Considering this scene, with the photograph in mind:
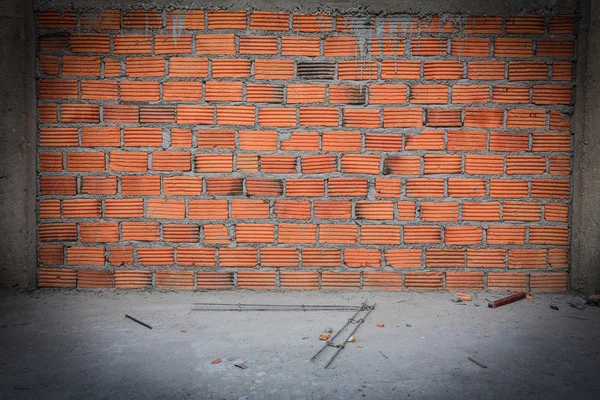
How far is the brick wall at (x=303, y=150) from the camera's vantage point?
121 inches

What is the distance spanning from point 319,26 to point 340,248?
1.73 meters

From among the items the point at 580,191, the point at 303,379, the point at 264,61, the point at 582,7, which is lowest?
the point at 303,379

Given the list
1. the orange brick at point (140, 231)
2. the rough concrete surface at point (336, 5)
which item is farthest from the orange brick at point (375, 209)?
the orange brick at point (140, 231)

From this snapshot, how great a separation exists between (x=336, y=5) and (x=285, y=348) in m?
2.49

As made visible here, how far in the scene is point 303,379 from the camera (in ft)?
6.41

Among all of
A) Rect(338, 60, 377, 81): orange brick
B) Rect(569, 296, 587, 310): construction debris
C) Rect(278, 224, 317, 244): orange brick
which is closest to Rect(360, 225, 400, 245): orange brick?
Rect(278, 224, 317, 244): orange brick

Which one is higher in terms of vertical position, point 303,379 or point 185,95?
point 185,95

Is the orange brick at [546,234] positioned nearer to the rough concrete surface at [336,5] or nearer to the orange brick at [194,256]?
the rough concrete surface at [336,5]

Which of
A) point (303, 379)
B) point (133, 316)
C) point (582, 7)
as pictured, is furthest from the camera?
point (582, 7)

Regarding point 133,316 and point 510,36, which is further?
point 510,36

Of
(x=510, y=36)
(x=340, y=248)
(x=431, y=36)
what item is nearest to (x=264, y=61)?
(x=431, y=36)

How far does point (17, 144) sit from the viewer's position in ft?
10.1

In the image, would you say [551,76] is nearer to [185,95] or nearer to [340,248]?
[340,248]

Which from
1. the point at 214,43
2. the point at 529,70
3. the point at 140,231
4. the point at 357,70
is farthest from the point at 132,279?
the point at 529,70
